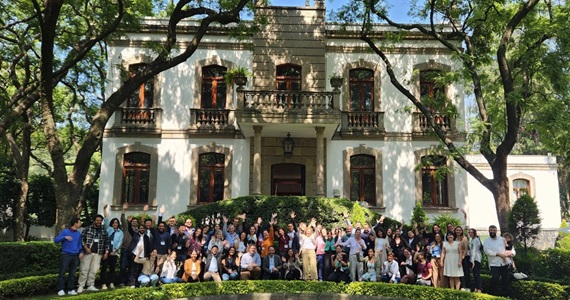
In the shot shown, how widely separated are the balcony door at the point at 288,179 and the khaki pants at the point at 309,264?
6739mm

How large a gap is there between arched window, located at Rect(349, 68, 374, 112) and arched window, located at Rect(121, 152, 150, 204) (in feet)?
28.1

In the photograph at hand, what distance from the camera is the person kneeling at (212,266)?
9.93 metres

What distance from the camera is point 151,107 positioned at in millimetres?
17438

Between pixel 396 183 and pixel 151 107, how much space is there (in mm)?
10195

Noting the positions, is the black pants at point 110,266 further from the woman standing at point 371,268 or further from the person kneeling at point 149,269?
the woman standing at point 371,268

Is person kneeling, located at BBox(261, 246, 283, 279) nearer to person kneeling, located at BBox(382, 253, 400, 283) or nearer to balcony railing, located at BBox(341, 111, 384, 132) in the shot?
person kneeling, located at BBox(382, 253, 400, 283)

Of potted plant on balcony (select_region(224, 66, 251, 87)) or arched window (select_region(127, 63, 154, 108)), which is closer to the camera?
potted plant on balcony (select_region(224, 66, 251, 87))

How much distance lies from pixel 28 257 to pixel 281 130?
8.83 meters

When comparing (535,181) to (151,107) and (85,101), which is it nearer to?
(151,107)

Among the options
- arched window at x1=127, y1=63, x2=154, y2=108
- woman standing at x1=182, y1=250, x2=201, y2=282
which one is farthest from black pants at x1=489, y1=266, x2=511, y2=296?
arched window at x1=127, y1=63, x2=154, y2=108

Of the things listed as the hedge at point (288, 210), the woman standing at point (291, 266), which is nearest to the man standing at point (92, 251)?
the hedge at point (288, 210)

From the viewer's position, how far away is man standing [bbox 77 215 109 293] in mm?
9164

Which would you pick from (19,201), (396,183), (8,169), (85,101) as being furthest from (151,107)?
(396,183)

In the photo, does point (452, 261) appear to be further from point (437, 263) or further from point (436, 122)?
point (436, 122)
